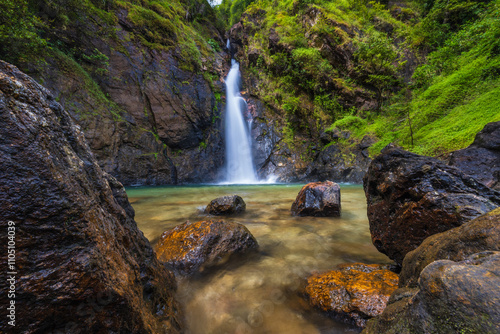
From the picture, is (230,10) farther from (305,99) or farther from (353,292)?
(353,292)

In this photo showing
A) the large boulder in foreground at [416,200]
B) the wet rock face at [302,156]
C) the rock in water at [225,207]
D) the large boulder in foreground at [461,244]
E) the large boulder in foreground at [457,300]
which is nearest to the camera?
the large boulder in foreground at [457,300]

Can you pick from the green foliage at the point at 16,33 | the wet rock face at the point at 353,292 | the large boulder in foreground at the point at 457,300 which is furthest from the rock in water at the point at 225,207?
the green foliage at the point at 16,33

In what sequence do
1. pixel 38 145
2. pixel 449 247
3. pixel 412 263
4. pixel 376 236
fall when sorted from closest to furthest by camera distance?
pixel 38 145, pixel 449 247, pixel 412 263, pixel 376 236

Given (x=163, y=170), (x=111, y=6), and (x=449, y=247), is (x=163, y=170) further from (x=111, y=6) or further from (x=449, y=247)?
(x=449, y=247)

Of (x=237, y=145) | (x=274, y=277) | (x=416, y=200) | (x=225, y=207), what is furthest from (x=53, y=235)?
(x=237, y=145)

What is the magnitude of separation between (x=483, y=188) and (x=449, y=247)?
1429mm

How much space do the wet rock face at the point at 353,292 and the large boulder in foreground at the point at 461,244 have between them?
1.16 feet

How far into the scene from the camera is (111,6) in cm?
1266

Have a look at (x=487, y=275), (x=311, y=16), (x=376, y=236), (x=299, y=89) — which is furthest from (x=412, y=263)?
(x=311, y=16)

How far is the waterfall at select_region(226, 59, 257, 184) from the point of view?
16.5 meters

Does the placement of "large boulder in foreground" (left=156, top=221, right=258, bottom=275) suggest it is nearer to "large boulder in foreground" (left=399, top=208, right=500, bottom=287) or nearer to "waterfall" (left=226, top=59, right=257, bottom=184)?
"large boulder in foreground" (left=399, top=208, right=500, bottom=287)

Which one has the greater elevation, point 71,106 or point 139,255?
point 71,106

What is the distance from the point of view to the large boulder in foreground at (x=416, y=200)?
6.31 feet

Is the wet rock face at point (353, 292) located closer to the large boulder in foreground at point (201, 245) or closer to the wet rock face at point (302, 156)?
the large boulder in foreground at point (201, 245)
